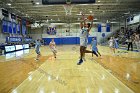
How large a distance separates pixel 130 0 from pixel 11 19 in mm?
18514

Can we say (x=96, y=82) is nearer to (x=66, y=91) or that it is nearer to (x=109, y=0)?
(x=66, y=91)

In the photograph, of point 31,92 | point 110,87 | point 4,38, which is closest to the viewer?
point 31,92

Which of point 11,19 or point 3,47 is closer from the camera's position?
point 3,47

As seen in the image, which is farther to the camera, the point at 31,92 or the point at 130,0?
the point at 130,0

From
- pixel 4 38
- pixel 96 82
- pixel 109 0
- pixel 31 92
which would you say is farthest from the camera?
pixel 4 38

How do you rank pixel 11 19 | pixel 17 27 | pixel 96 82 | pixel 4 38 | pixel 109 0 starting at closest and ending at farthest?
pixel 96 82
pixel 109 0
pixel 4 38
pixel 11 19
pixel 17 27

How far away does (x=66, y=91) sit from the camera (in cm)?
653

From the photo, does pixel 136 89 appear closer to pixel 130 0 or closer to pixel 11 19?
pixel 130 0

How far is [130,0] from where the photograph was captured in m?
23.8

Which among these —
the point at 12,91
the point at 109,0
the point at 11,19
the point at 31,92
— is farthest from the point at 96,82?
the point at 11,19

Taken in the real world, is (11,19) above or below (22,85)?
above

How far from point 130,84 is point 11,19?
28.5 metres

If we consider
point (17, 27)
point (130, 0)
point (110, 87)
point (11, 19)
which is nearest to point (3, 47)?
point (11, 19)

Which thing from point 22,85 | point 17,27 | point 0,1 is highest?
point 0,1
